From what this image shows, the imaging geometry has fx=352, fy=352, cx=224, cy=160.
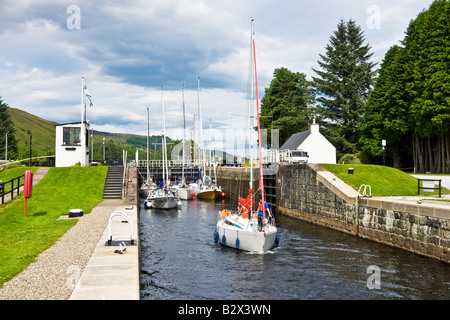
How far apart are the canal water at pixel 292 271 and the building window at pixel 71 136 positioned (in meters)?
27.1

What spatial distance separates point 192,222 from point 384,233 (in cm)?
1716

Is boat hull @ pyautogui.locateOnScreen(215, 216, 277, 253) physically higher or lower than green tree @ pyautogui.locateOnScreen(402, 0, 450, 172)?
lower

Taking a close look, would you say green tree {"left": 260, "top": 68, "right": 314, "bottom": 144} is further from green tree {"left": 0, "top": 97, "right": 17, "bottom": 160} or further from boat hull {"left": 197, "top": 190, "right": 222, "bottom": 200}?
green tree {"left": 0, "top": 97, "right": 17, "bottom": 160}

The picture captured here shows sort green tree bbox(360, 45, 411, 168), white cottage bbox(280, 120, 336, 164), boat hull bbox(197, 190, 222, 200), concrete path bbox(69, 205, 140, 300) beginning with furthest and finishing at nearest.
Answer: boat hull bbox(197, 190, 222, 200)
green tree bbox(360, 45, 411, 168)
white cottage bbox(280, 120, 336, 164)
concrete path bbox(69, 205, 140, 300)

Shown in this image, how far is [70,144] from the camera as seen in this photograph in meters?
48.2

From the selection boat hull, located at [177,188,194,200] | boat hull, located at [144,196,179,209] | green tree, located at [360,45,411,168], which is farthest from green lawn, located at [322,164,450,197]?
boat hull, located at [177,188,194,200]

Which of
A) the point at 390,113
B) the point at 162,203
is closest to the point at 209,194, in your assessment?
the point at 162,203

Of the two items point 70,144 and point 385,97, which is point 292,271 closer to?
point 70,144

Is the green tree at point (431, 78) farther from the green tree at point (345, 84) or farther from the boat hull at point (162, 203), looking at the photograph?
the boat hull at point (162, 203)

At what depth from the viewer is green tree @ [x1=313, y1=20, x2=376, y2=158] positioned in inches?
2665

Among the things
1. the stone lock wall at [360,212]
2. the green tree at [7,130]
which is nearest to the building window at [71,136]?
the stone lock wall at [360,212]
